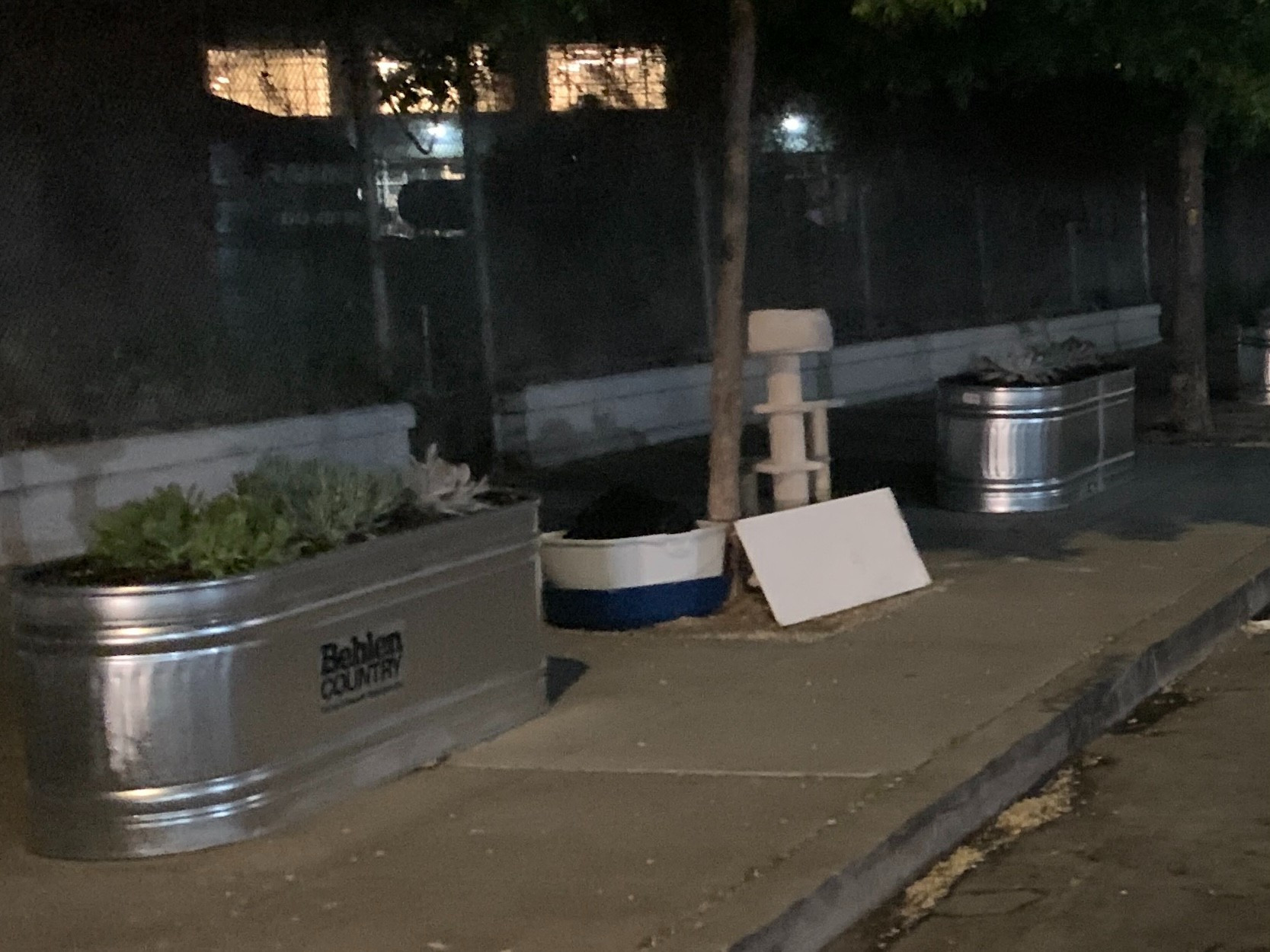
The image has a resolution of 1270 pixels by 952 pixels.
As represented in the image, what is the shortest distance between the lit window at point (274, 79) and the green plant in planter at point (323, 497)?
610 centimetres

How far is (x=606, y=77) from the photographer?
1517 cm

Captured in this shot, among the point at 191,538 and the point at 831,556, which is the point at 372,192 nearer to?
the point at 831,556

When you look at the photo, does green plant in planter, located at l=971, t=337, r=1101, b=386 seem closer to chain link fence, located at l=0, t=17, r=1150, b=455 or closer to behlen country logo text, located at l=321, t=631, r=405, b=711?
chain link fence, located at l=0, t=17, r=1150, b=455

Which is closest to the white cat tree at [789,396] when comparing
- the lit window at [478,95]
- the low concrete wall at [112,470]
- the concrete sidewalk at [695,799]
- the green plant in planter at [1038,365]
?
the concrete sidewalk at [695,799]

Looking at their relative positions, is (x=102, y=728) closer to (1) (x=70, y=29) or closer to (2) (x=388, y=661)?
(2) (x=388, y=661)

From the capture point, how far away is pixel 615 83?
50.2 feet

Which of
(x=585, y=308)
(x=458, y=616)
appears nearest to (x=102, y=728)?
(x=458, y=616)

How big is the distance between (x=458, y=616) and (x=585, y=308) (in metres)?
9.11

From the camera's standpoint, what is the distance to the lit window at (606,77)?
48.3ft

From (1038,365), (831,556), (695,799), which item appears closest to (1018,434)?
(1038,365)

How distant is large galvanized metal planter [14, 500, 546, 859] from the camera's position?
5.22 metres

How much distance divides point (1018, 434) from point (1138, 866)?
599 centimetres

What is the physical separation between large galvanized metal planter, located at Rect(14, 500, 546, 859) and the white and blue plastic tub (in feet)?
7.03

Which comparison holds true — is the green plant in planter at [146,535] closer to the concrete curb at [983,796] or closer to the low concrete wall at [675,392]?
the concrete curb at [983,796]
